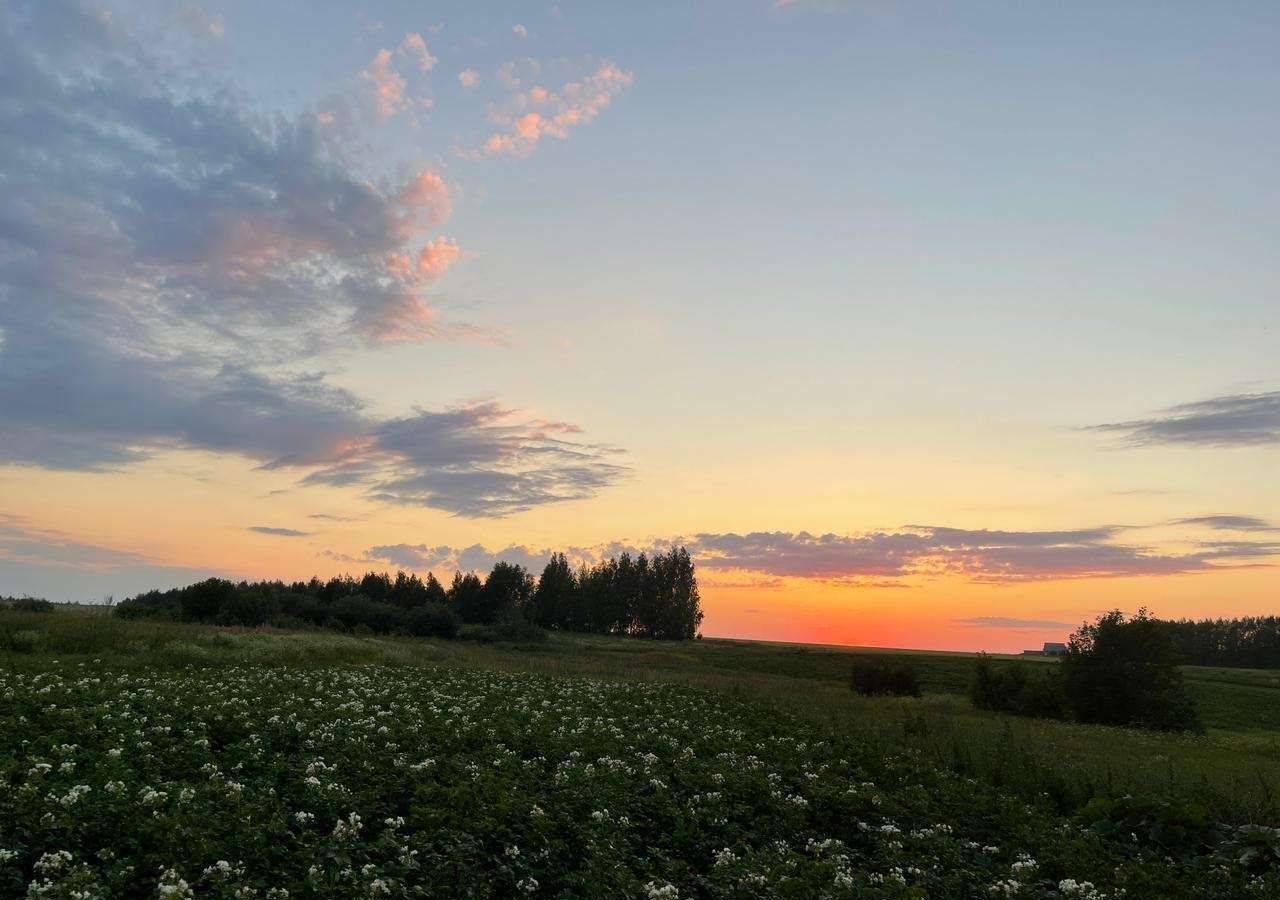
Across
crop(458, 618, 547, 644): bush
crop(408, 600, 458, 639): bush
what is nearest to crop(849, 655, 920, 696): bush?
crop(458, 618, 547, 644): bush

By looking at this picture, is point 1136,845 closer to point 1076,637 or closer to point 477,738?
point 477,738

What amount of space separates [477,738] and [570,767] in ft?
12.8

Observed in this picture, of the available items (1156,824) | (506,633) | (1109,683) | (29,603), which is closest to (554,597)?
(506,633)

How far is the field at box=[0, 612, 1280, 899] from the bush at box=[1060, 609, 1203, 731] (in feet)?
56.1

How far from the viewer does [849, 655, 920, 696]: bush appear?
52.9 metres

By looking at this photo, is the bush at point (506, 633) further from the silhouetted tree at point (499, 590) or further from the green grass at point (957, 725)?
the silhouetted tree at point (499, 590)

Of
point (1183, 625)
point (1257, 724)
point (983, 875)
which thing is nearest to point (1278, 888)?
point (983, 875)

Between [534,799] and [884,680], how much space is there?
46021 mm

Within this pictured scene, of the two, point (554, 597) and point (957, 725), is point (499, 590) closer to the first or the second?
point (554, 597)

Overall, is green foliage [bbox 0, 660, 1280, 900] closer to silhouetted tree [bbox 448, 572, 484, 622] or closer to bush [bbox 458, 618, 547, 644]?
bush [bbox 458, 618, 547, 644]

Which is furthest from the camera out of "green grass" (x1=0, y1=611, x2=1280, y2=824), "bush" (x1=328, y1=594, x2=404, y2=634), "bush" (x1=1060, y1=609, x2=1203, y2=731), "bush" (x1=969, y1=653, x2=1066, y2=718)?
"bush" (x1=328, y1=594, x2=404, y2=634)

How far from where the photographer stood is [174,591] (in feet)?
263

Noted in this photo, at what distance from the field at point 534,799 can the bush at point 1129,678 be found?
17087mm

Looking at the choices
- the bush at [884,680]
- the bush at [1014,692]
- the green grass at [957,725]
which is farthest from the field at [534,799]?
the bush at [884,680]
